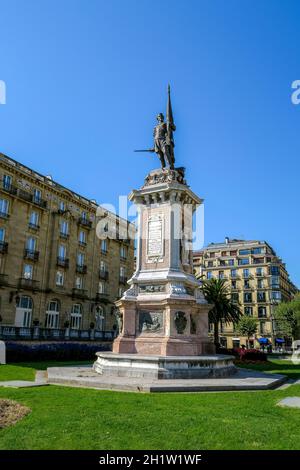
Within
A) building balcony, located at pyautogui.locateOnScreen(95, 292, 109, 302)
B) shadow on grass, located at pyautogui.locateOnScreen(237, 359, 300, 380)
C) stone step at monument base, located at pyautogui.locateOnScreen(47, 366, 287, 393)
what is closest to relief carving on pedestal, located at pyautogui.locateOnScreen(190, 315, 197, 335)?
stone step at monument base, located at pyautogui.locateOnScreen(47, 366, 287, 393)

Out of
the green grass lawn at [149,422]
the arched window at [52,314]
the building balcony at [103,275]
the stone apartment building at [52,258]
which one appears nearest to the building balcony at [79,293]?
the stone apartment building at [52,258]

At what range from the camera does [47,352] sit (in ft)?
90.2

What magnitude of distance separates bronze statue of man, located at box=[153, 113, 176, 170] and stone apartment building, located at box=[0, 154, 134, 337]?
1960cm

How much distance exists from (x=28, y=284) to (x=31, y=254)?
3420 mm

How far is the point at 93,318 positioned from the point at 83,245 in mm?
9675

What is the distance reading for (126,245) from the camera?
190ft

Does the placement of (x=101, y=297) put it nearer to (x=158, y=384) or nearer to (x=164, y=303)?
(x=164, y=303)

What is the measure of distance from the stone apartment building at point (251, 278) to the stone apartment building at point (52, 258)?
118 feet

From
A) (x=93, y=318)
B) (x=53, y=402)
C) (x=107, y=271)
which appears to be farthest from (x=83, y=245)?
→ (x=53, y=402)

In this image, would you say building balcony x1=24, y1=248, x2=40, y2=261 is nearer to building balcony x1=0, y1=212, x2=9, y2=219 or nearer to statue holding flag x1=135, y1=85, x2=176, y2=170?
building balcony x1=0, y1=212, x2=9, y2=219

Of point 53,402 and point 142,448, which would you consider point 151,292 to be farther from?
point 142,448

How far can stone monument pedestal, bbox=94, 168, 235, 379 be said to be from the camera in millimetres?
13336
